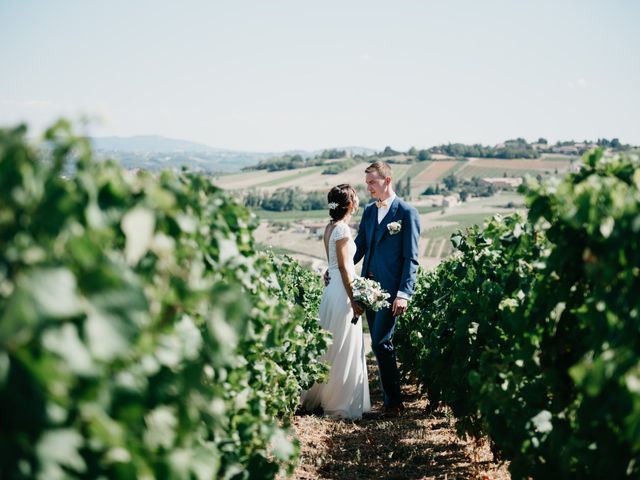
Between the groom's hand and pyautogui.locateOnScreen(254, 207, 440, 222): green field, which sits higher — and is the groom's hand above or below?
above

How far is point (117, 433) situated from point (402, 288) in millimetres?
5227

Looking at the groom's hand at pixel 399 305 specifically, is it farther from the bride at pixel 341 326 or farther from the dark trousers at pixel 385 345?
the bride at pixel 341 326

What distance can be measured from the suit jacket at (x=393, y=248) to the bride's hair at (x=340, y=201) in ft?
1.35

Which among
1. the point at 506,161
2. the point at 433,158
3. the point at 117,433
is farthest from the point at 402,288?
the point at 433,158

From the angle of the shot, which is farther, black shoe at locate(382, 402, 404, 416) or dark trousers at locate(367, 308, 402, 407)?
black shoe at locate(382, 402, 404, 416)

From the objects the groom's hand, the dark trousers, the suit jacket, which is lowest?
the dark trousers

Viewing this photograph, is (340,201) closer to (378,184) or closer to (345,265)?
(378,184)

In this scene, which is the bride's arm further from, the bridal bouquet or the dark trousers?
the dark trousers

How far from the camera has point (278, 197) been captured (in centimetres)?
9244

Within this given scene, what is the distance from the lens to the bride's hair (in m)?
6.68

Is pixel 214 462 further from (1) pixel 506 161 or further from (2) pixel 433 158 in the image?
(2) pixel 433 158

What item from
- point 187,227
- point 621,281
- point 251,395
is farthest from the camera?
point 251,395

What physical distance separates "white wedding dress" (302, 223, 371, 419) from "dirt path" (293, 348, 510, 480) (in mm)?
242

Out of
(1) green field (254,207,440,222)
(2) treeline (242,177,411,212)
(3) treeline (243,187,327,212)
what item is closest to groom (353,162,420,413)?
(1) green field (254,207,440,222)
